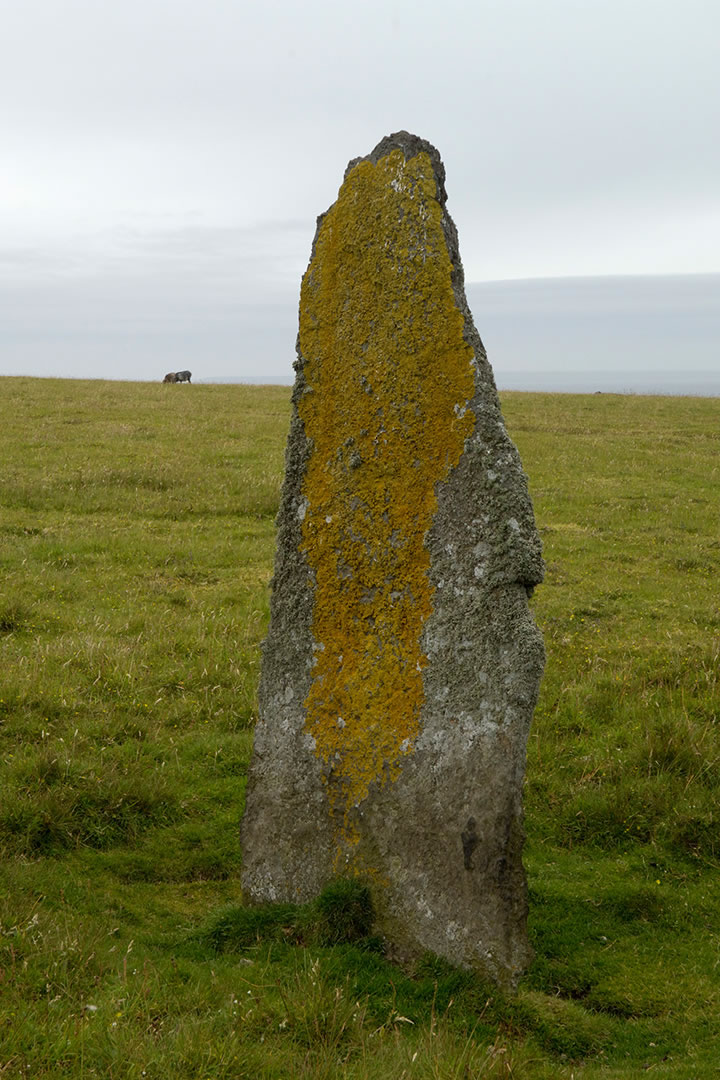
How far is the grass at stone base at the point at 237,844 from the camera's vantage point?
4.29 metres

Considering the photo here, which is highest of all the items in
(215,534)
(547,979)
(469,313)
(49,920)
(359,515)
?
(469,313)

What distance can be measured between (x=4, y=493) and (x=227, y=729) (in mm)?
10283

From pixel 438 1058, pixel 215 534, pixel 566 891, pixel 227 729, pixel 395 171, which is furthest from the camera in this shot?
pixel 215 534

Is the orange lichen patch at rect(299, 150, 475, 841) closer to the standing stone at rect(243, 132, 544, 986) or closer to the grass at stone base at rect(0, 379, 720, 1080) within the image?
the standing stone at rect(243, 132, 544, 986)

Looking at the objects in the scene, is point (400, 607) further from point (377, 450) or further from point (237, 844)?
point (237, 844)

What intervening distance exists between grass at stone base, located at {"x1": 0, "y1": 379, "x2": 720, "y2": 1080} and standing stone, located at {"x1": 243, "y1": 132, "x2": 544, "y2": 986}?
42 cm

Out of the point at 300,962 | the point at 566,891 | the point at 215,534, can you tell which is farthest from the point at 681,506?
the point at 300,962

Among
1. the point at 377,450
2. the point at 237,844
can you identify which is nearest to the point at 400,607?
the point at 377,450

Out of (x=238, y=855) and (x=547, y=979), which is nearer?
(x=547, y=979)

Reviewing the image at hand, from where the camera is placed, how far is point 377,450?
575cm

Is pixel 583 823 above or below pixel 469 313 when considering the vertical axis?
below

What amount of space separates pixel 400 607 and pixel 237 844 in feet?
7.99

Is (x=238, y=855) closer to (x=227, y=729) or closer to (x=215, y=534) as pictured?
(x=227, y=729)

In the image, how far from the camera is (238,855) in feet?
22.1
